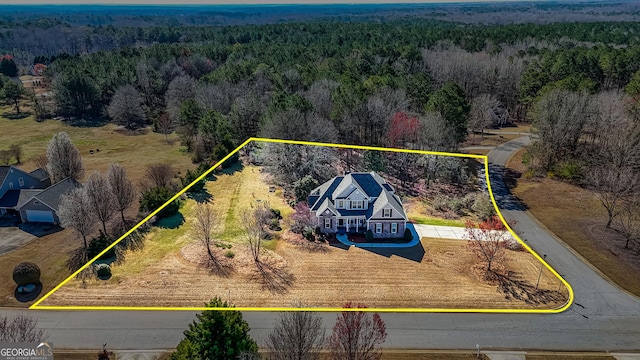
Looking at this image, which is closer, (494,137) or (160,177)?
(160,177)

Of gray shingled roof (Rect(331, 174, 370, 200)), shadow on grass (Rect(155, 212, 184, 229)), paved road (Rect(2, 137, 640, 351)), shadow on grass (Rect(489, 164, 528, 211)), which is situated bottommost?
paved road (Rect(2, 137, 640, 351))

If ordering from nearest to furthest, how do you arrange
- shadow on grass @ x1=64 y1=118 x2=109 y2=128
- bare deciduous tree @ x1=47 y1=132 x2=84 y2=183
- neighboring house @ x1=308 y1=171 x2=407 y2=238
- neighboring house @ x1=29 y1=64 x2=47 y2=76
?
neighboring house @ x1=308 y1=171 x2=407 y2=238 → bare deciduous tree @ x1=47 y1=132 x2=84 y2=183 → shadow on grass @ x1=64 y1=118 x2=109 y2=128 → neighboring house @ x1=29 y1=64 x2=47 y2=76

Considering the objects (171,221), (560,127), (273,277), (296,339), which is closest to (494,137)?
(560,127)

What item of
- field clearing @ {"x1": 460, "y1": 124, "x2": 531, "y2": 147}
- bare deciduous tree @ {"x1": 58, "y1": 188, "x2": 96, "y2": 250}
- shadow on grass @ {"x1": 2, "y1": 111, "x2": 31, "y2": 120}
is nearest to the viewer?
bare deciduous tree @ {"x1": 58, "y1": 188, "x2": 96, "y2": 250}

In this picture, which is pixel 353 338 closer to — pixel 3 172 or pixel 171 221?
pixel 171 221

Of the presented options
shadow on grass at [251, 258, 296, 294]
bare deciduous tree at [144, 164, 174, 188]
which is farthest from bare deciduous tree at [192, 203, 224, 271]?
bare deciduous tree at [144, 164, 174, 188]

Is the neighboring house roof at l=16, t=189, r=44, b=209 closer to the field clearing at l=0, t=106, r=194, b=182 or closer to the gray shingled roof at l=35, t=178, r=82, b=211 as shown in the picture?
the gray shingled roof at l=35, t=178, r=82, b=211

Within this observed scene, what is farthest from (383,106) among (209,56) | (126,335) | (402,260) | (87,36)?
(87,36)
